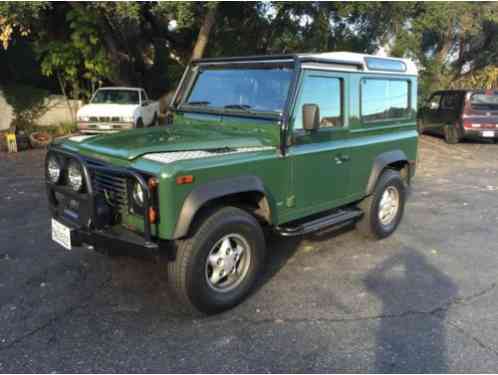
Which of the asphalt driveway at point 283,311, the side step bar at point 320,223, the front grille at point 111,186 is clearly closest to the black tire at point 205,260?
the asphalt driveway at point 283,311

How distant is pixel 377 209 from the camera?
16.9ft

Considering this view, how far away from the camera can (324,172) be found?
4.26 m

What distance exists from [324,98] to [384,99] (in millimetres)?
1207

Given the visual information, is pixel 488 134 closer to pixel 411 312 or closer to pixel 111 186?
pixel 411 312

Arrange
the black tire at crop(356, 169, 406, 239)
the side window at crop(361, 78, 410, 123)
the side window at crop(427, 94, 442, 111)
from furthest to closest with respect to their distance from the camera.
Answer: the side window at crop(427, 94, 442, 111), the black tire at crop(356, 169, 406, 239), the side window at crop(361, 78, 410, 123)

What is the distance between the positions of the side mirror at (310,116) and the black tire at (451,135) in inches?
456

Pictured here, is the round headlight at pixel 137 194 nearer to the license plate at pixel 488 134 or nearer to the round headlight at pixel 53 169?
the round headlight at pixel 53 169

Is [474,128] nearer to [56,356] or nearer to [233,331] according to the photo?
[233,331]

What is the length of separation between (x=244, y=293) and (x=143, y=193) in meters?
1.32

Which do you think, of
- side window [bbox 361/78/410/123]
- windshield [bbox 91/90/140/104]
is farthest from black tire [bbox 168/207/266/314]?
windshield [bbox 91/90/140/104]

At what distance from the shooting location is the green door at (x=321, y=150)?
155 inches

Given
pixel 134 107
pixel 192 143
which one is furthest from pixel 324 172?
pixel 134 107

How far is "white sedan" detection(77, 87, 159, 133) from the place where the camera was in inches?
473

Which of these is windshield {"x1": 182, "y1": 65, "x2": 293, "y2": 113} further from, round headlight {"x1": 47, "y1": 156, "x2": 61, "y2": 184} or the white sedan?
the white sedan
